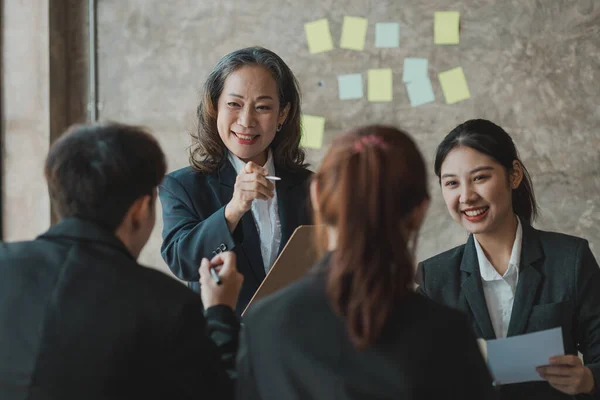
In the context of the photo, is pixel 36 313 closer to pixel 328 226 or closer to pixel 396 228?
pixel 328 226

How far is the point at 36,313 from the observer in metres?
1.26

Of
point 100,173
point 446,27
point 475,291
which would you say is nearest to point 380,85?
point 446,27

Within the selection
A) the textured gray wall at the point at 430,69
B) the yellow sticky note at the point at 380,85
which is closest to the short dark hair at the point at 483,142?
the textured gray wall at the point at 430,69

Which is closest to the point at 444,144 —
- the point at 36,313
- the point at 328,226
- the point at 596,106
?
the point at 328,226

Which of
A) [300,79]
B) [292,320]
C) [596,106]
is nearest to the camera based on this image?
[292,320]

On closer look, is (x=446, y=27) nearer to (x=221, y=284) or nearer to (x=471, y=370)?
(x=221, y=284)

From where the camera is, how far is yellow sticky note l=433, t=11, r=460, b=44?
134 inches

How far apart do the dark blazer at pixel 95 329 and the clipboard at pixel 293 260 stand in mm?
491

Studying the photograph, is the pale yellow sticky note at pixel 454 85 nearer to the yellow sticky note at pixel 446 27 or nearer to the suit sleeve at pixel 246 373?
the yellow sticky note at pixel 446 27

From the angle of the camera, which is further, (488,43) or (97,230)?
(488,43)

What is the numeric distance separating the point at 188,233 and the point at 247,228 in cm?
17

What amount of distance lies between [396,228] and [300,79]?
2431mm

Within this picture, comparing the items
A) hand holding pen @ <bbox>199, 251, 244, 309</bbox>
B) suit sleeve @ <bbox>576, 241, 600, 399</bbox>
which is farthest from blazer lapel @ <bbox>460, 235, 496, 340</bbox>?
hand holding pen @ <bbox>199, 251, 244, 309</bbox>

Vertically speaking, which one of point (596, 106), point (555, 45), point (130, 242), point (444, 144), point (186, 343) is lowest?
point (186, 343)
